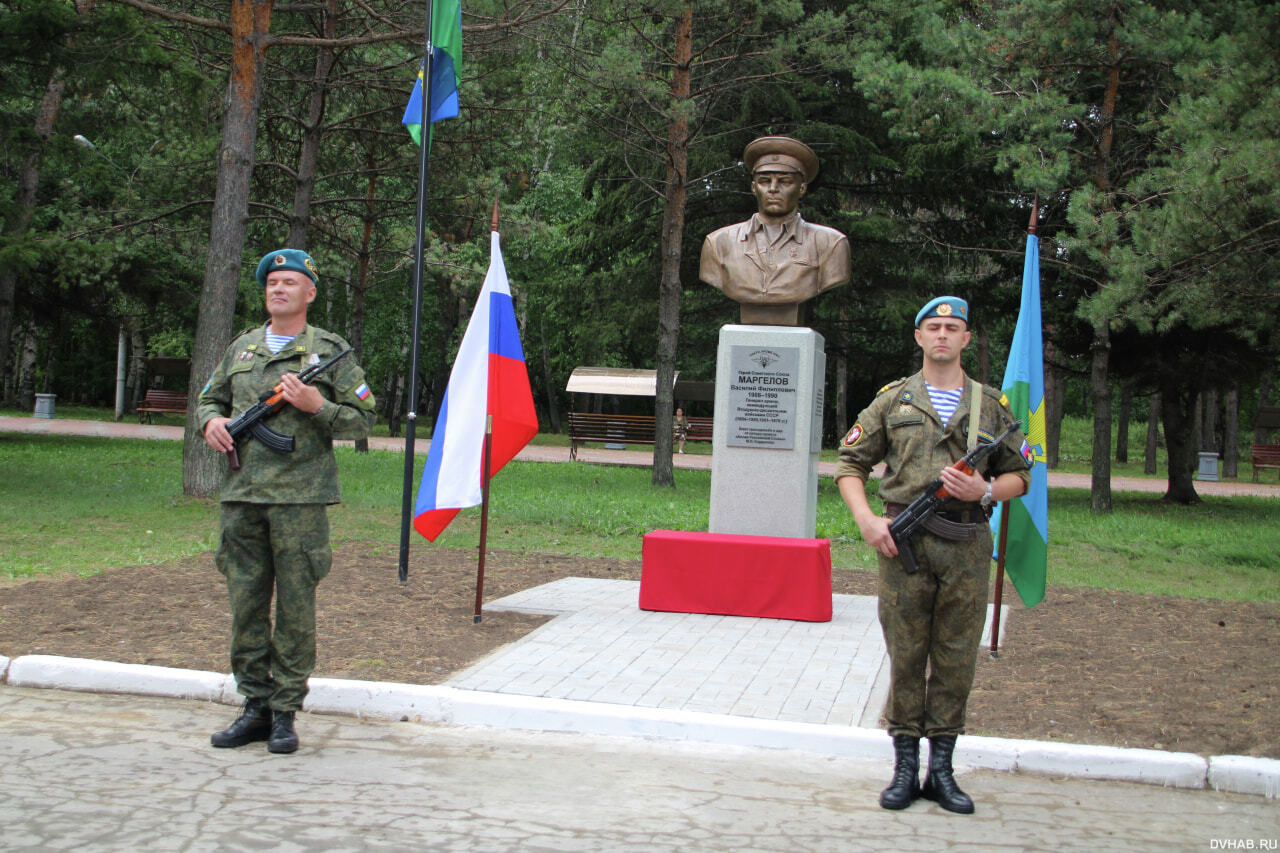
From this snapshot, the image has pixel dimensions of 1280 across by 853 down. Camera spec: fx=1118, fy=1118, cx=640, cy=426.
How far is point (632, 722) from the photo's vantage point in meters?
5.49

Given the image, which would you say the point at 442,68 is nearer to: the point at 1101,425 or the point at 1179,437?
the point at 1101,425

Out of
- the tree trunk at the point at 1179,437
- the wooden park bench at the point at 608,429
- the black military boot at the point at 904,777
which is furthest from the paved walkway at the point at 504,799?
the wooden park bench at the point at 608,429

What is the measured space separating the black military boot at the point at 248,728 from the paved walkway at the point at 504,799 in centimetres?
6

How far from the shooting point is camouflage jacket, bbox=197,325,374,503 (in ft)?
16.3

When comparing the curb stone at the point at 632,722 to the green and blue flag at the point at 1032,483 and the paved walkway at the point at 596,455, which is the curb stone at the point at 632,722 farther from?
the paved walkway at the point at 596,455

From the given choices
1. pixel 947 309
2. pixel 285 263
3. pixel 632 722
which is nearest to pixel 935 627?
pixel 947 309

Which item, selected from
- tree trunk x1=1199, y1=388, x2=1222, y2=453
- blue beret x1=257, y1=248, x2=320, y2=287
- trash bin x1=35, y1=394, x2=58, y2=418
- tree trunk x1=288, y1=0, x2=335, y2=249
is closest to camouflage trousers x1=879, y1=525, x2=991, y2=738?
blue beret x1=257, y1=248, x2=320, y2=287

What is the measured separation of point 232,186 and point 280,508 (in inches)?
406

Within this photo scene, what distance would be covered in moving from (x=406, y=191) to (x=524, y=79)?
10159mm

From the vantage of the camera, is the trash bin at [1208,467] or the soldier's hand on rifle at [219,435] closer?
the soldier's hand on rifle at [219,435]

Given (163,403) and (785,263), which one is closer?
(785,263)

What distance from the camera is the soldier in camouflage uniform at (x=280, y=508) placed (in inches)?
195

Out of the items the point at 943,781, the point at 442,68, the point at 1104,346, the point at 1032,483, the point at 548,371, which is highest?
the point at 442,68

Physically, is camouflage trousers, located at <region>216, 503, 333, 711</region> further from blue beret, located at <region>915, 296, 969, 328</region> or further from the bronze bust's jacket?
the bronze bust's jacket
